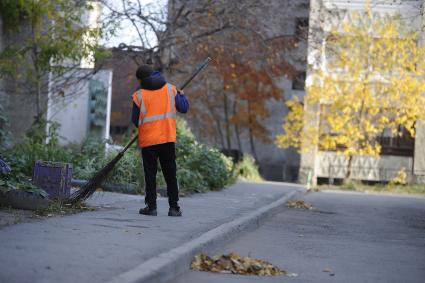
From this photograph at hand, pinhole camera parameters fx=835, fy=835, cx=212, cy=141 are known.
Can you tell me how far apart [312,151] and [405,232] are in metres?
22.4

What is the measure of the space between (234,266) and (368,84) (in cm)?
2517

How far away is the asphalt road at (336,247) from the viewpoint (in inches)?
307

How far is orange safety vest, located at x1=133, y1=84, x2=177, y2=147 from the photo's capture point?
1029 centimetres

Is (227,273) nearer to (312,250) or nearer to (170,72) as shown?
(312,250)

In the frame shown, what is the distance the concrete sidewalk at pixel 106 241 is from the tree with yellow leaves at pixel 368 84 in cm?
1977

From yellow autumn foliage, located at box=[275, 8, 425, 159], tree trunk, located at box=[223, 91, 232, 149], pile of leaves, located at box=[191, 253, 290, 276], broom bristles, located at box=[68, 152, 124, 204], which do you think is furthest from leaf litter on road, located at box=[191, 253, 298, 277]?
tree trunk, located at box=[223, 91, 232, 149]

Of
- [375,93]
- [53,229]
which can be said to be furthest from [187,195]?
[375,93]

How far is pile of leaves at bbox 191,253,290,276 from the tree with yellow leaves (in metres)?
23.6

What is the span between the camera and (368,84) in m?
32.0

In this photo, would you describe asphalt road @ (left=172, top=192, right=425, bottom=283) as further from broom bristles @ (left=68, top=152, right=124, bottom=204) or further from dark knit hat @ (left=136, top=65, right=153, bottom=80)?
dark knit hat @ (left=136, top=65, right=153, bottom=80)

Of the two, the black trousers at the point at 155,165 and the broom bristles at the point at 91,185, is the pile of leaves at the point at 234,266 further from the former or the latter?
the broom bristles at the point at 91,185

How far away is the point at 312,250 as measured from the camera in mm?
9656

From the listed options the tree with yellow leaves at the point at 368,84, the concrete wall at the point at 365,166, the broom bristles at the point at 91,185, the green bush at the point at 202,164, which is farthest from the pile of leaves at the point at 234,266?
the concrete wall at the point at 365,166

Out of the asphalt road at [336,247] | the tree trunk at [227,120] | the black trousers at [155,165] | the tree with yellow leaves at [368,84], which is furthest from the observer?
the tree trunk at [227,120]
